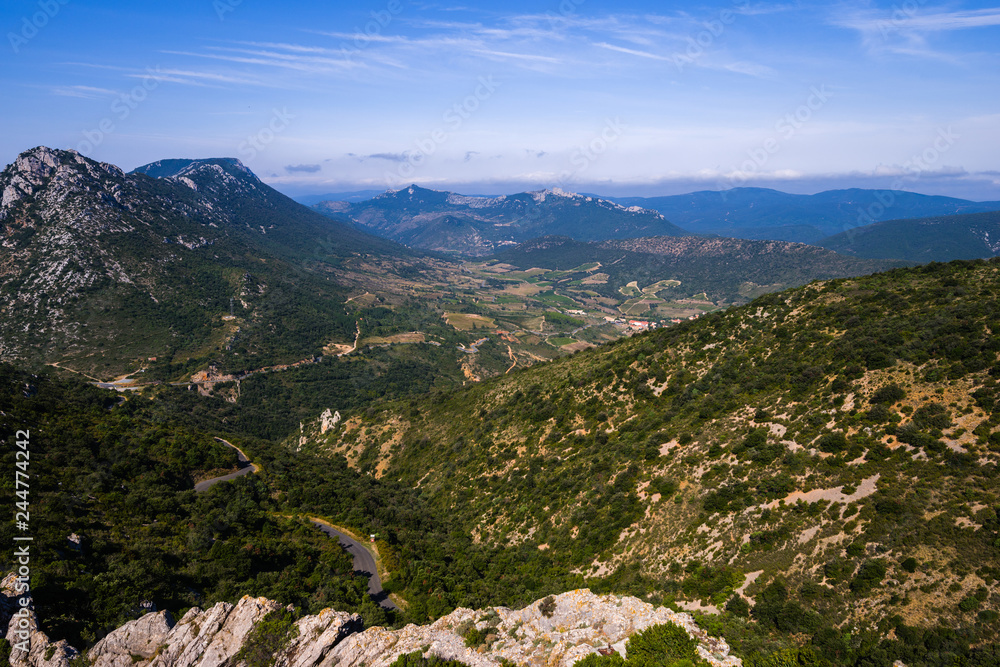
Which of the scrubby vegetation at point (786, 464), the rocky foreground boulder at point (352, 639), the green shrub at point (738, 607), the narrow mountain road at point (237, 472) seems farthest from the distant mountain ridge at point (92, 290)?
the green shrub at point (738, 607)

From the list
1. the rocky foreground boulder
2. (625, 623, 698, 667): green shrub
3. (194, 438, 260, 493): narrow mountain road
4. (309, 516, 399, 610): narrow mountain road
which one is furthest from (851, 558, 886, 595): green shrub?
(194, 438, 260, 493): narrow mountain road

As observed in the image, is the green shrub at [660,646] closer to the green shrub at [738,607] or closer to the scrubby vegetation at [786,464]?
the scrubby vegetation at [786,464]

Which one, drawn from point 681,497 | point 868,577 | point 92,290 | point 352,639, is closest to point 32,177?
point 92,290

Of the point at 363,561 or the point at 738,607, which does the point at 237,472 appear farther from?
the point at 738,607

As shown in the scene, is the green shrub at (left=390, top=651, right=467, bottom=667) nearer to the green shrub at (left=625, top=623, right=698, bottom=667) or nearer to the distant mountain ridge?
the green shrub at (left=625, top=623, right=698, bottom=667)

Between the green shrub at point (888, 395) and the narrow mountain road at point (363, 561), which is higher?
the green shrub at point (888, 395)

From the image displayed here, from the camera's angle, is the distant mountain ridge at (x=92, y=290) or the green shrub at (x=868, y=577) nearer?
the green shrub at (x=868, y=577)
